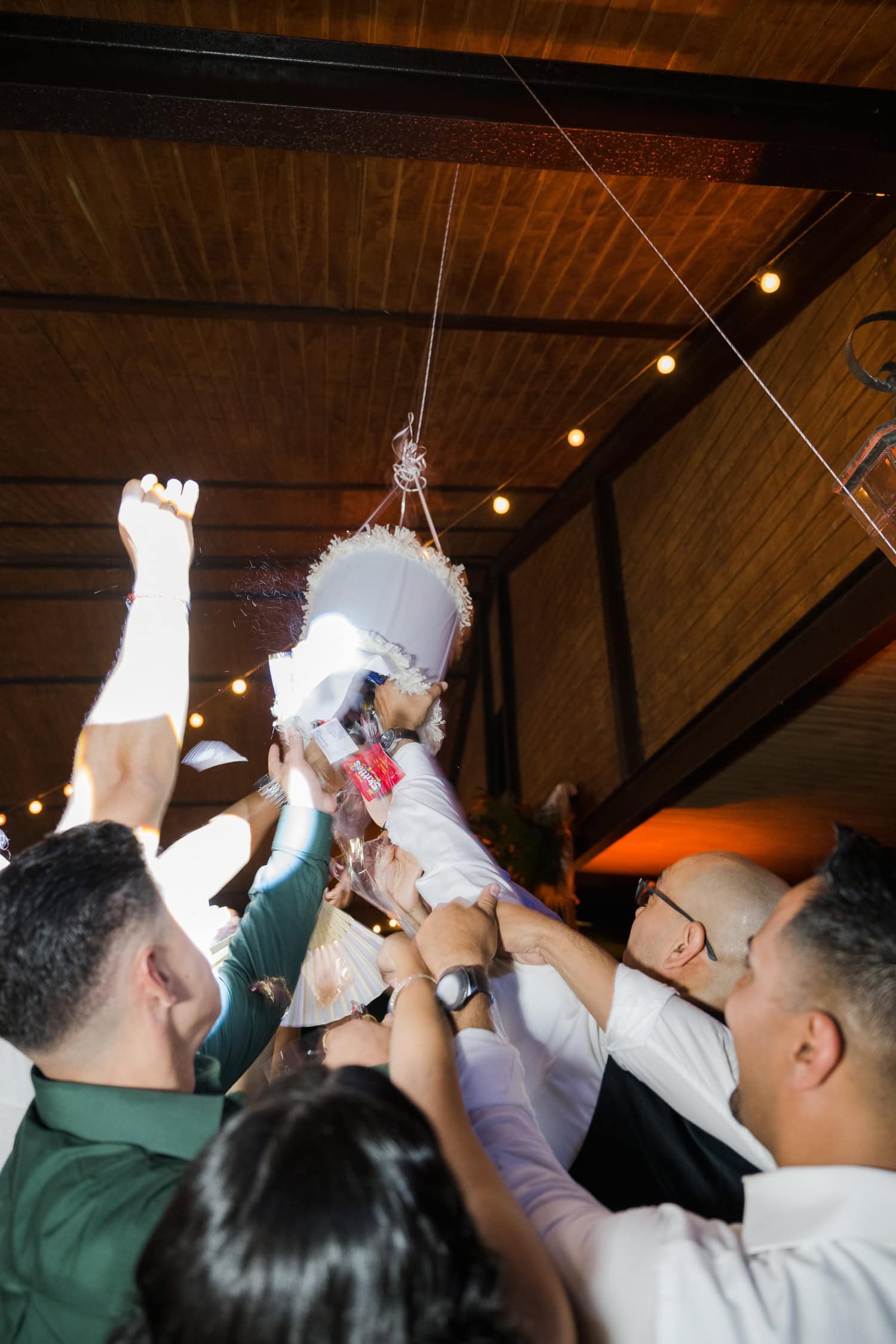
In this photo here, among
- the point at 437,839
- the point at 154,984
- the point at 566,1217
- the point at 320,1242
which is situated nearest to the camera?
the point at 320,1242

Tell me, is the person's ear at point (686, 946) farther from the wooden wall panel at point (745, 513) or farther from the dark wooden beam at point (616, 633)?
the dark wooden beam at point (616, 633)

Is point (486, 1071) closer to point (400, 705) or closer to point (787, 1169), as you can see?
point (787, 1169)

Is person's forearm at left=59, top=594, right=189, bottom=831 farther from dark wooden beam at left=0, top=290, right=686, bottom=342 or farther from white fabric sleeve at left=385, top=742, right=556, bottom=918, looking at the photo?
dark wooden beam at left=0, top=290, right=686, bottom=342

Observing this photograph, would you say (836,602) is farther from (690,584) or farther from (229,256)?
(229,256)

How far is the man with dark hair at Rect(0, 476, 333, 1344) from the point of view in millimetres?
974

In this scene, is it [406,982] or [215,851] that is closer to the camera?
[406,982]

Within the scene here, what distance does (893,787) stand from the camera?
5152mm

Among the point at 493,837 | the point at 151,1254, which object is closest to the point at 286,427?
the point at 493,837

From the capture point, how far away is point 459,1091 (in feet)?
3.44

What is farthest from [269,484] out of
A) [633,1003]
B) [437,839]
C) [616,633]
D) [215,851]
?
[633,1003]

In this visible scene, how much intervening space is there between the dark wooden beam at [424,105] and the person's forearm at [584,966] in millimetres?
2172

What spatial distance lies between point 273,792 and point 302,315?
3179 mm

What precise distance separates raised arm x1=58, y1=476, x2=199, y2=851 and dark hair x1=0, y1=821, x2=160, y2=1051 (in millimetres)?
210

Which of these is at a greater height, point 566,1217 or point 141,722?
point 141,722
